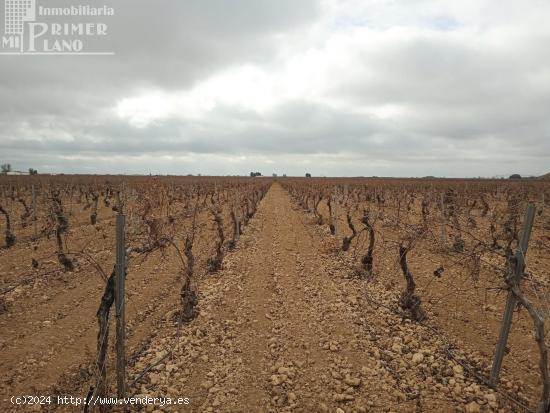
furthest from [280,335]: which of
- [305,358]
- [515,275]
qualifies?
[515,275]

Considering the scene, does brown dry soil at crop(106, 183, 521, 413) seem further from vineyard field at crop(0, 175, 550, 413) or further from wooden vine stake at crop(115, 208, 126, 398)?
wooden vine stake at crop(115, 208, 126, 398)

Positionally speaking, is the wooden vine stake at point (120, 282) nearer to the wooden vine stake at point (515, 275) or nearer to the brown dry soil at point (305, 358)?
the brown dry soil at point (305, 358)

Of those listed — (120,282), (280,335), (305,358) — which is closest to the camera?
(120,282)

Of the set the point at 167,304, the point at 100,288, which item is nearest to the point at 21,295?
the point at 100,288

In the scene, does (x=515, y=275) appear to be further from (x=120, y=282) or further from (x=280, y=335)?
(x=120, y=282)

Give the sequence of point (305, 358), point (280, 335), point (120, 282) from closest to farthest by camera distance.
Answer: point (120, 282) → point (305, 358) → point (280, 335)

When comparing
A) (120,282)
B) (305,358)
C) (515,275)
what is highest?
(515,275)

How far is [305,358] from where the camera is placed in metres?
5.08

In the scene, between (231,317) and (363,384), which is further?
(231,317)

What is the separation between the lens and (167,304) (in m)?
7.06

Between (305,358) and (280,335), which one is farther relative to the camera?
(280,335)

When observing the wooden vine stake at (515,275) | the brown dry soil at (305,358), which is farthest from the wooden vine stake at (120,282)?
the wooden vine stake at (515,275)

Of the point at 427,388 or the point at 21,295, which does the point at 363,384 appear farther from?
the point at 21,295

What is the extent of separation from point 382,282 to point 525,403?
433 cm
